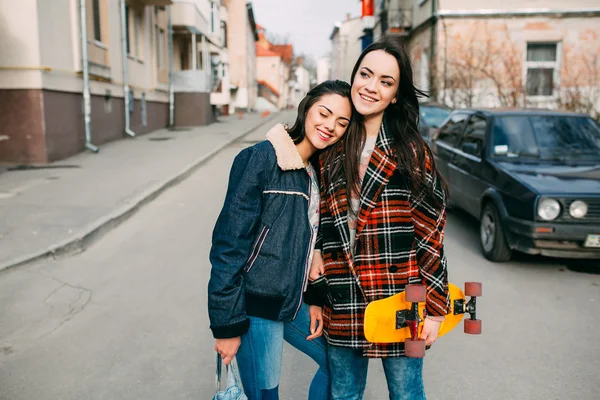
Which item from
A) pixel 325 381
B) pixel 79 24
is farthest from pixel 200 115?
pixel 325 381

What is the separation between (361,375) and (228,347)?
597 mm

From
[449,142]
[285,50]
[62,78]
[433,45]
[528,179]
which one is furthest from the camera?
[285,50]

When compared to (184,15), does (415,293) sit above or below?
below

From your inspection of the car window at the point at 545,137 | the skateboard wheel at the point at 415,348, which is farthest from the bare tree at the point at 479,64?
the skateboard wheel at the point at 415,348

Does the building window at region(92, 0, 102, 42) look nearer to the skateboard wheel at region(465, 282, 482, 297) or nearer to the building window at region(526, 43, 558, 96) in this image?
the building window at region(526, 43, 558, 96)

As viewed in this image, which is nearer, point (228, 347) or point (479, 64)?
point (228, 347)

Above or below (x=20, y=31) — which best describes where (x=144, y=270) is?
below

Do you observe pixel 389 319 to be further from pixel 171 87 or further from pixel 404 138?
pixel 171 87

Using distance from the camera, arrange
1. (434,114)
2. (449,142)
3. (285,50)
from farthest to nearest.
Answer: (285,50)
(434,114)
(449,142)

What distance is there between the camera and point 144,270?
19.4 feet

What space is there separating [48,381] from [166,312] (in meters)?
1.29

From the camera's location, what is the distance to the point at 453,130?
879cm

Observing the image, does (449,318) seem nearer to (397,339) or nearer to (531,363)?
(397,339)

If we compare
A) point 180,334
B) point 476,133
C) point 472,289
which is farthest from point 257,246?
point 476,133
